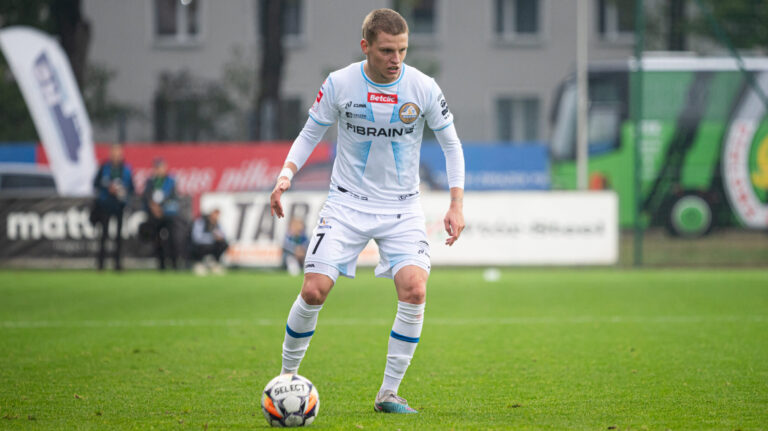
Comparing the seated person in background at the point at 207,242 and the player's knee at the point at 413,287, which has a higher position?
the player's knee at the point at 413,287

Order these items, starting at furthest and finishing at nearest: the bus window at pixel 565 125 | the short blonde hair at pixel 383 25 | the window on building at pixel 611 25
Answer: the window on building at pixel 611 25 → the bus window at pixel 565 125 → the short blonde hair at pixel 383 25

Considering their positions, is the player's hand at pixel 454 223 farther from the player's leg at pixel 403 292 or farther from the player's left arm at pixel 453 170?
the player's leg at pixel 403 292

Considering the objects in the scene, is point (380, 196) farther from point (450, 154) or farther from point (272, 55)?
point (272, 55)

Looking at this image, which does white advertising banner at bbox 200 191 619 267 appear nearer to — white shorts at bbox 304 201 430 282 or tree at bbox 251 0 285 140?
tree at bbox 251 0 285 140

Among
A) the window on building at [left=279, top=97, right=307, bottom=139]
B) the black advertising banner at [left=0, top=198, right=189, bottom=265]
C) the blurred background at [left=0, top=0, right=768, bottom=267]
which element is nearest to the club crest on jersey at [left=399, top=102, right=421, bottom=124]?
the blurred background at [left=0, top=0, right=768, bottom=267]

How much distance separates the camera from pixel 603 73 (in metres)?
28.5

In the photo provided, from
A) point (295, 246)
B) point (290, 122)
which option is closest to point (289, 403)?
point (295, 246)

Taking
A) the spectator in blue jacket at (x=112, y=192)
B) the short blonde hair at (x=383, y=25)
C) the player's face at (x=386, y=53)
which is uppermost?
the short blonde hair at (x=383, y=25)

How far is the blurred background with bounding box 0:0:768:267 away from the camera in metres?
18.5

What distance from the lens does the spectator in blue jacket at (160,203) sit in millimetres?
18078

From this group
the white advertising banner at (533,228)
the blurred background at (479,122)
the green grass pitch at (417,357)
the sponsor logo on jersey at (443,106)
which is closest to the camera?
the green grass pitch at (417,357)

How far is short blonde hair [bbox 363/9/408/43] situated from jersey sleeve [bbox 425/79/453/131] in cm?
45

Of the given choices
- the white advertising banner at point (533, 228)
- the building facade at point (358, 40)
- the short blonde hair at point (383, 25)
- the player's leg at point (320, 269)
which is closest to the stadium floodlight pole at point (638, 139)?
the white advertising banner at point (533, 228)

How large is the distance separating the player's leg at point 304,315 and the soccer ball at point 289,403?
14.7 inches
